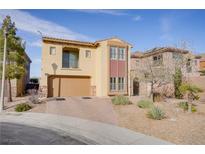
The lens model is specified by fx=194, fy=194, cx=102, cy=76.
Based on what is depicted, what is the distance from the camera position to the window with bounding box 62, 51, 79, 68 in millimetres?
21203

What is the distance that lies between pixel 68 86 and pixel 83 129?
11.9 metres

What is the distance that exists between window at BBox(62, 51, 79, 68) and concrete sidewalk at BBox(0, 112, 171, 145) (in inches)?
363

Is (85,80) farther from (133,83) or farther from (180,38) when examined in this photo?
(180,38)

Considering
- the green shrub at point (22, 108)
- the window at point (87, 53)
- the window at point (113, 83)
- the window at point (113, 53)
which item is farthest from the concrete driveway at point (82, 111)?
the window at point (113, 53)

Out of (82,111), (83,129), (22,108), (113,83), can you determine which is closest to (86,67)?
(113,83)

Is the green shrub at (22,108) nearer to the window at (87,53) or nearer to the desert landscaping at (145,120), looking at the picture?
the desert landscaping at (145,120)

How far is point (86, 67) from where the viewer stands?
2167 centimetres

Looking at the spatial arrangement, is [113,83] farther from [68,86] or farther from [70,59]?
[70,59]

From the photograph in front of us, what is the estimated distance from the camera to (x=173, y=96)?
70.0 feet

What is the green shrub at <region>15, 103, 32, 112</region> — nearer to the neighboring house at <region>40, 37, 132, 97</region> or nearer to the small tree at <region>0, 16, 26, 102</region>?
the small tree at <region>0, 16, 26, 102</region>

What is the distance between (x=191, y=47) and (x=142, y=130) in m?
11.6

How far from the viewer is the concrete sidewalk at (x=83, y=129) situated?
7768 millimetres

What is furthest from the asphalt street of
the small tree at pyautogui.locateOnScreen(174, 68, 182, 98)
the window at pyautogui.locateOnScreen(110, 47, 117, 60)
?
the small tree at pyautogui.locateOnScreen(174, 68, 182, 98)

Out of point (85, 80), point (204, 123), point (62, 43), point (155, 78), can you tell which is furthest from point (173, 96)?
point (62, 43)
